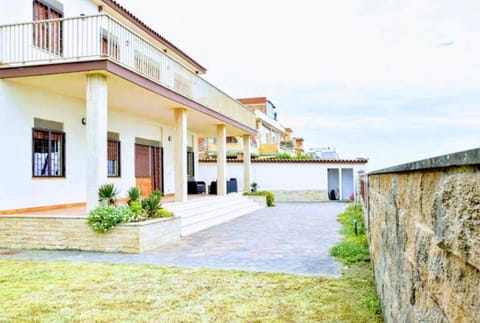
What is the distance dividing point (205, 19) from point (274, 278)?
15.5 metres

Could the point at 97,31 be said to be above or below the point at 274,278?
above

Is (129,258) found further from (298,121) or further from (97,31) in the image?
Answer: (298,121)

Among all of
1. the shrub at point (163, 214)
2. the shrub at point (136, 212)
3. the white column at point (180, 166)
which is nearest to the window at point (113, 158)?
the white column at point (180, 166)

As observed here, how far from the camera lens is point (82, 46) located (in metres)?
10.5

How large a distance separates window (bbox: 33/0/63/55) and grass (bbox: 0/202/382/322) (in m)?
6.79

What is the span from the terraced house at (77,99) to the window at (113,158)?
0.04m

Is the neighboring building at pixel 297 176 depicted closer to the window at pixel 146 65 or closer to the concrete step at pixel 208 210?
the concrete step at pixel 208 210

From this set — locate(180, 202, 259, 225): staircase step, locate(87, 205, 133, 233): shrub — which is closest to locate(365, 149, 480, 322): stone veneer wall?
locate(87, 205, 133, 233): shrub

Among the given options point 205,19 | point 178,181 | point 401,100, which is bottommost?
point 178,181

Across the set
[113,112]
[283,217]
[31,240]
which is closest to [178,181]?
[113,112]

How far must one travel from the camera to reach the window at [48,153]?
1172cm

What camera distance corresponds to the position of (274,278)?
21.9ft

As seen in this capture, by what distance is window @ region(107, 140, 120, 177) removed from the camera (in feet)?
49.3

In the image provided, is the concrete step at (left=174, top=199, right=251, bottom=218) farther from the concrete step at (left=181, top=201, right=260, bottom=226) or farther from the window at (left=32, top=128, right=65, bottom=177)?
the window at (left=32, top=128, right=65, bottom=177)
